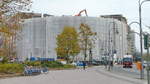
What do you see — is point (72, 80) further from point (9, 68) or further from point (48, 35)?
point (48, 35)

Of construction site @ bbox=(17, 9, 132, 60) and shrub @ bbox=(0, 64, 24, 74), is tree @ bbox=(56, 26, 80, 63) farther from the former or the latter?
construction site @ bbox=(17, 9, 132, 60)

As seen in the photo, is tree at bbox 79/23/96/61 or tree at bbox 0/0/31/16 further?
tree at bbox 79/23/96/61

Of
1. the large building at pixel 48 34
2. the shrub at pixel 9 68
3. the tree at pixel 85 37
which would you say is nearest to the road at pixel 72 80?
the shrub at pixel 9 68

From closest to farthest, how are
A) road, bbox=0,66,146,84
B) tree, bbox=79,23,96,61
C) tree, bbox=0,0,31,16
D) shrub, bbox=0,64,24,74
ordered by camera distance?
tree, bbox=0,0,31,16
road, bbox=0,66,146,84
shrub, bbox=0,64,24,74
tree, bbox=79,23,96,61

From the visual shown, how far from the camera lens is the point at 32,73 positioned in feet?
143

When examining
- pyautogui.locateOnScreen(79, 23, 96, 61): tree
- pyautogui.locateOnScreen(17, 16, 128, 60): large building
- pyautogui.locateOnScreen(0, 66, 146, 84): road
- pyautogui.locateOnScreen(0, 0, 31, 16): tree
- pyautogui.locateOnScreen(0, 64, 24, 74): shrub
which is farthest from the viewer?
pyautogui.locateOnScreen(17, 16, 128, 60): large building

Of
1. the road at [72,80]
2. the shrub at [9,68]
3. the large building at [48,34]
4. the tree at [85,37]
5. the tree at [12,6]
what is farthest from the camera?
the large building at [48,34]

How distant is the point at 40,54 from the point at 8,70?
90838 millimetres

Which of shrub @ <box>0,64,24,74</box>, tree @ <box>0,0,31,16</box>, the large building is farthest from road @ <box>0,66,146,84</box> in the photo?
the large building

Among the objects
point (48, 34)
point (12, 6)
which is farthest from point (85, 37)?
point (12, 6)

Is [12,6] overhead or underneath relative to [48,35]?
underneath

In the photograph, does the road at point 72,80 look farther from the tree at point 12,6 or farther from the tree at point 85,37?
the tree at point 85,37

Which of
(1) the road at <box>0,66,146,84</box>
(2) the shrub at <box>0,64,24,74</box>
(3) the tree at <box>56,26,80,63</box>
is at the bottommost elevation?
(1) the road at <box>0,66,146,84</box>

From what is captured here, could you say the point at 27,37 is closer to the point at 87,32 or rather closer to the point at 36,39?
the point at 36,39
